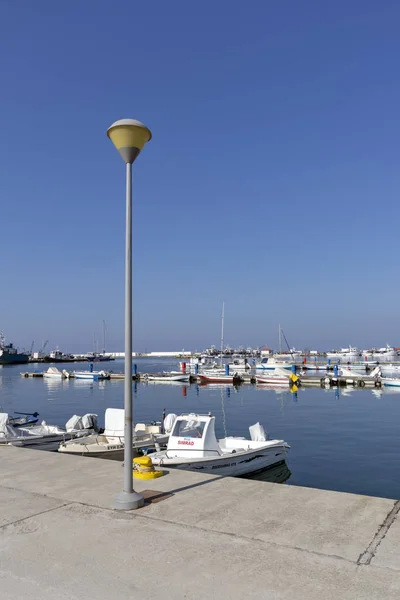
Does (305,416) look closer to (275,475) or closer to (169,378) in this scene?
(275,475)

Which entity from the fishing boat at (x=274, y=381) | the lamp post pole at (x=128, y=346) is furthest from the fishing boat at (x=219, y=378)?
the lamp post pole at (x=128, y=346)

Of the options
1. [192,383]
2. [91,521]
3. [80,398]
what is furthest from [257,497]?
[192,383]

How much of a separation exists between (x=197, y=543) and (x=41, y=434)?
16959 mm

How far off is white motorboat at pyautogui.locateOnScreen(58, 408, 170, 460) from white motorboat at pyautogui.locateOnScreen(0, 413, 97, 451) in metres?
1.50

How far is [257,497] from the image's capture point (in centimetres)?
814

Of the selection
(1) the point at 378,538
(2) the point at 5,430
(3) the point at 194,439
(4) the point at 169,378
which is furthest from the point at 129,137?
(4) the point at 169,378

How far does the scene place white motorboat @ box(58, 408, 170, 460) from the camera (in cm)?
1798

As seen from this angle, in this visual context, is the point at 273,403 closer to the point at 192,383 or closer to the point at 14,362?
the point at 192,383

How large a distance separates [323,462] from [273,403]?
25.9m

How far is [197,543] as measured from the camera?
6.12 metres

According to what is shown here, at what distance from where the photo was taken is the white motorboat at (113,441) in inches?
708

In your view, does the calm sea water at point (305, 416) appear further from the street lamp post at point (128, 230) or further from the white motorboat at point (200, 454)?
the street lamp post at point (128, 230)

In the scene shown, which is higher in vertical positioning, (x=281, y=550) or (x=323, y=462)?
(x=281, y=550)

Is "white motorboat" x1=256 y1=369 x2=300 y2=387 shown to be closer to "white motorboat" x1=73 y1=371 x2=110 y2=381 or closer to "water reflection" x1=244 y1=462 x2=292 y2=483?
"white motorboat" x1=73 y1=371 x2=110 y2=381
